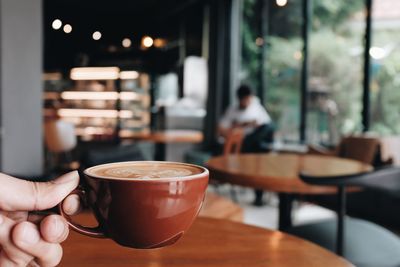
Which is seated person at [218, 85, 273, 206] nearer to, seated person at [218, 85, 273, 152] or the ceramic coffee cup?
seated person at [218, 85, 273, 152]

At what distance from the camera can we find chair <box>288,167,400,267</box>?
1.36 meters

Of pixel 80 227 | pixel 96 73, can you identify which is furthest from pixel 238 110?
pixel 80 227

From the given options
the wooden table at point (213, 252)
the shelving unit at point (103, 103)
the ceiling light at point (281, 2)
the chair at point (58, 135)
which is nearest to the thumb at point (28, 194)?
the wooden table at point (213, 252)

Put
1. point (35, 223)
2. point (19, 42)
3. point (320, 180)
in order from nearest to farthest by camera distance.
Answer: point (35, 223)
point (320, 180)
point (19, 42)

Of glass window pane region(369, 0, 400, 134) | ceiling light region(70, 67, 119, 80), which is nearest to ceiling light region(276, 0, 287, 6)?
glass window pane region(369, 0, 400, 134)

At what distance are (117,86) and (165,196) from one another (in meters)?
8.72

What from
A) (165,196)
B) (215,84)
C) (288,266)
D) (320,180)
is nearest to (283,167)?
(320,180)

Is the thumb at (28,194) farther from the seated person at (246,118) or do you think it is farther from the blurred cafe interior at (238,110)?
the seated person at (246,118)

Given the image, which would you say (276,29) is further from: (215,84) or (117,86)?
(117,86)

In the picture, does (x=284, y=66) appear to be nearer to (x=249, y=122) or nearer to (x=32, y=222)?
(x=249, y=122)

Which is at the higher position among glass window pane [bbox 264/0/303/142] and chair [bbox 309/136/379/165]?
glass window pane [bbox 264/0/303/142]

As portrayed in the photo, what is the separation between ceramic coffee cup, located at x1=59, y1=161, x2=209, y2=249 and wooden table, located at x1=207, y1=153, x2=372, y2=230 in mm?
1265

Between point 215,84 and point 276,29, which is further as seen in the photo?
point 215,84

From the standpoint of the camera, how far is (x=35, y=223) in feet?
1.44
